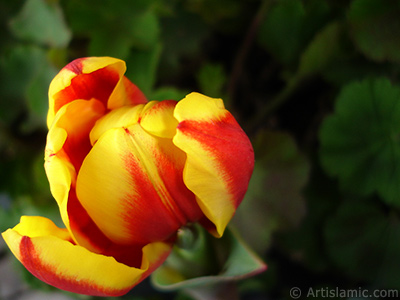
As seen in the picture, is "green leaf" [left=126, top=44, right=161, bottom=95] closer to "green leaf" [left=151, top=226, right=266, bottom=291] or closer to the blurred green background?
the blurred green background

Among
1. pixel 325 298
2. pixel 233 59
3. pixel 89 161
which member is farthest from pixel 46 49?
pixel 325 298

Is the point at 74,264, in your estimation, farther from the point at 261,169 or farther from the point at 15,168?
the point at 15,168

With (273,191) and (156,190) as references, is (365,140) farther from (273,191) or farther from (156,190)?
(156,190)

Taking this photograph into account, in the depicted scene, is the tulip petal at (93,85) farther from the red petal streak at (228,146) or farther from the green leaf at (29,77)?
the green leaf at (29,77)

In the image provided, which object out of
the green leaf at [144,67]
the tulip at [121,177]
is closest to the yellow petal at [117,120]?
the tulip at [121,177]

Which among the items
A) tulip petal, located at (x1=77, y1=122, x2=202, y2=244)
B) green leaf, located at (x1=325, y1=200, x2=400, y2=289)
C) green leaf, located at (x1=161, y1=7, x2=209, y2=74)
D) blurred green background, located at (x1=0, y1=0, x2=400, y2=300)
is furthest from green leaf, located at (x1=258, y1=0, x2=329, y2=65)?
tulip petal, located at (x1=77, y1=122, x2=202, y2=244)

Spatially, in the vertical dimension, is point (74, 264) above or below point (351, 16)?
below
